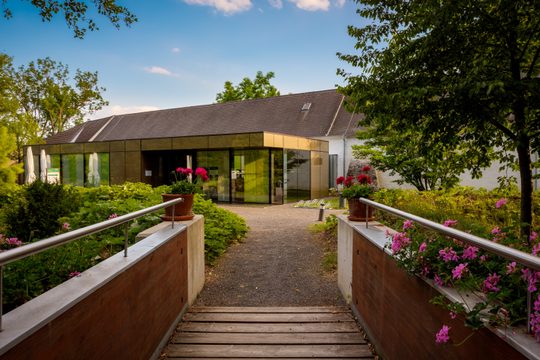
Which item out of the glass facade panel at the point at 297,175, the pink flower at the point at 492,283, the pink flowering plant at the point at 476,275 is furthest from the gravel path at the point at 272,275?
the glass facade panel at the point at 297,175

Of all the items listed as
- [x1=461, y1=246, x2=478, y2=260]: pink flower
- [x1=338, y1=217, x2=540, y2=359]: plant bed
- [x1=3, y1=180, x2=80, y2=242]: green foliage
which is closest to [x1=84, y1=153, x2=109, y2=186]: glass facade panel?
[x1=3, y1=180, x2=80, y2=242]: green foliage

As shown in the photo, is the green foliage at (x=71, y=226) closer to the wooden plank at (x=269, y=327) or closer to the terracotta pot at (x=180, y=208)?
the terracotta pot at (x=180, y=208)

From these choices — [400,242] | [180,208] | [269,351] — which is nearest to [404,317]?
[400,242]

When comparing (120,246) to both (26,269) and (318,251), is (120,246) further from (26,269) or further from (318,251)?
(318,251)

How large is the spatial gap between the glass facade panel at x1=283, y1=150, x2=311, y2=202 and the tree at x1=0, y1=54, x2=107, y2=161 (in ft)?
85.2

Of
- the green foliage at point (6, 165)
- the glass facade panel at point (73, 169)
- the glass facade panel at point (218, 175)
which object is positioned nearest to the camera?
the green foliage at point (6, 165)

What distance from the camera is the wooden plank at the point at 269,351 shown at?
3.51 meters

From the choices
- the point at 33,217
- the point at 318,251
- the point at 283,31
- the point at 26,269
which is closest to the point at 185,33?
the point at 283,31

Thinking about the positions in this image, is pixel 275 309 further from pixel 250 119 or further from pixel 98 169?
pixel 250 119

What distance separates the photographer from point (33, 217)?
7512 mm

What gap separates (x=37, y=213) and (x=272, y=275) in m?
5.06

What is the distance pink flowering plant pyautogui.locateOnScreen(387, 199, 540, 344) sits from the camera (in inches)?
62.1

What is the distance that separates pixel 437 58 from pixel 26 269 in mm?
5205

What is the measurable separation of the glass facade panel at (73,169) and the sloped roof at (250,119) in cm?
477
